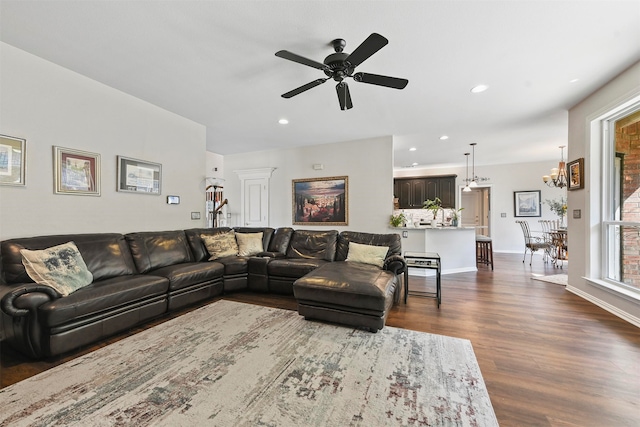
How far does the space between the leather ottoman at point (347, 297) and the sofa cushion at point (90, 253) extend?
6.74 feet

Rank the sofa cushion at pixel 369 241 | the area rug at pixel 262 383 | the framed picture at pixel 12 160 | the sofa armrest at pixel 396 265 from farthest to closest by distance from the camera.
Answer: the sofa cushion at pixel 369 241, the sofa armrest at pixel 396 265, the framed picture at pixel 12 160, the area rug at pixel 262 383

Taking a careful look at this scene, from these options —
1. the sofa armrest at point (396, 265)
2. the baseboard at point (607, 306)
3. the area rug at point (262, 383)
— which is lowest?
the area rug at point (262, 383)

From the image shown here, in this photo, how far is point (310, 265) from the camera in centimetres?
368

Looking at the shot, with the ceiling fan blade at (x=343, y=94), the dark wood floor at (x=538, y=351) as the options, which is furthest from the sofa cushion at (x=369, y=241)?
the ceiling fan blade at (x=343, y=94)

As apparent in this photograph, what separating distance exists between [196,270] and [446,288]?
3.67 metres

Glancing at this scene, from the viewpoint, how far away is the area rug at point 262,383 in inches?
56.6

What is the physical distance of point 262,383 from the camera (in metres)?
1.72

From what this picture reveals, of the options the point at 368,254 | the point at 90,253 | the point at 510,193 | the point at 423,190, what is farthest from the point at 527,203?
the point at 90,253

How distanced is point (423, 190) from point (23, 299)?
851cm

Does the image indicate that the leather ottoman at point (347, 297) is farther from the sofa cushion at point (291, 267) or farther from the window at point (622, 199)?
the window at point (622, 199)

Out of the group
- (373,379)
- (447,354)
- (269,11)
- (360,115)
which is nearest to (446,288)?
(447,354)

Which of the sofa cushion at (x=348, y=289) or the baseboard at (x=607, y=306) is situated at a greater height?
the sofa cushion at (x=348, y=289)

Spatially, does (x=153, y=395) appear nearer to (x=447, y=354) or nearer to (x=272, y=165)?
(x=447, y=354)

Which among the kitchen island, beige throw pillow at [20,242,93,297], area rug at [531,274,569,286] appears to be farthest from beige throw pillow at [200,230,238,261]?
area rug at [531,274,569,286]
